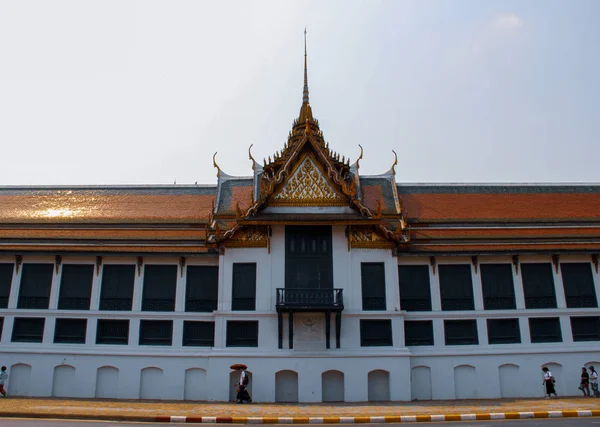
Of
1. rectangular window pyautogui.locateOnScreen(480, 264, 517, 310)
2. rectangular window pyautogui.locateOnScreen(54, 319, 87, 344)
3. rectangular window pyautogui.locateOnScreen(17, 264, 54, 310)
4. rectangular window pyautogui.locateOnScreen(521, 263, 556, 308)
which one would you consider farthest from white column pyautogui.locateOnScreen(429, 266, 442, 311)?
rectangular window pyautogui.locateOnScreen(17, 264, 54, 310)

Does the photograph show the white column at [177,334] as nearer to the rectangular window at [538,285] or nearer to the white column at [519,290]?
the white column at [519,290]

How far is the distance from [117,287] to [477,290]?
53.8 feet

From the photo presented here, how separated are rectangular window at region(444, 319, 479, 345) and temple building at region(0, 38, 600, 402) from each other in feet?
0.21

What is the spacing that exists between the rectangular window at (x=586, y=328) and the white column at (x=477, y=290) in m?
4.27

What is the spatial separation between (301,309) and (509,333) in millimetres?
9612

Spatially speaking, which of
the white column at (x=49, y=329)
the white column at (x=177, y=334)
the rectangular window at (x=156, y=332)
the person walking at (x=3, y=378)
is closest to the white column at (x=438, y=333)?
the white column at (x=177, y=334)

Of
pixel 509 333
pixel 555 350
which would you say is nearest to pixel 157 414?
pixel 509 333

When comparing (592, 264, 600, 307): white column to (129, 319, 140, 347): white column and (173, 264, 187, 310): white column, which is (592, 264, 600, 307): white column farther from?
(129, 319, 140, 347): white column

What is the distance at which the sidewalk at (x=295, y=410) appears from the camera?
16.4 metres

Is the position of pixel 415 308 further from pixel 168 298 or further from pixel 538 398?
pixel 168 298

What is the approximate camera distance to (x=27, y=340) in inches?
896

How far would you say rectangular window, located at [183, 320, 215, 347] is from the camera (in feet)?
74.1

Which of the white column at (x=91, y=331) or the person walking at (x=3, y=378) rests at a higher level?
the white column at (x=91, y=331)

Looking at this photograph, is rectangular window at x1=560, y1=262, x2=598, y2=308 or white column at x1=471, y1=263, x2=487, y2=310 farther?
rectangular window at x1=560, y1=262, x2=598, y2=308
